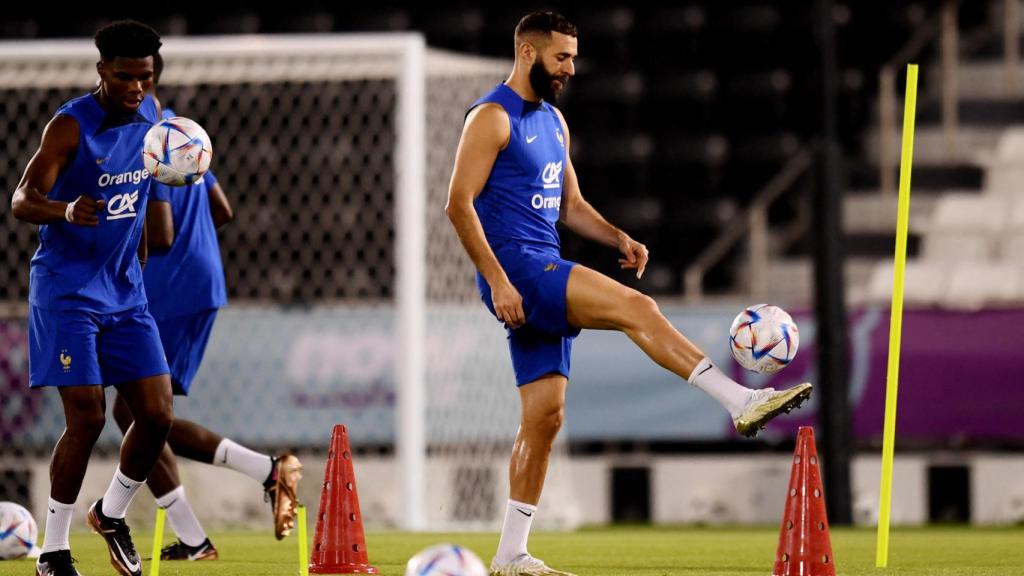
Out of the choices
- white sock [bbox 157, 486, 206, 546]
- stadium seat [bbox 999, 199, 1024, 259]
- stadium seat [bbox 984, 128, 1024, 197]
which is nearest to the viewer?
white sock [bbox 157, 486, 206, 546]

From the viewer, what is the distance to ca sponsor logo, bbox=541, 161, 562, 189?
5.29 m

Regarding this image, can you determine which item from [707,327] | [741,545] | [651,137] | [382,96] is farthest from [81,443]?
[651,137]

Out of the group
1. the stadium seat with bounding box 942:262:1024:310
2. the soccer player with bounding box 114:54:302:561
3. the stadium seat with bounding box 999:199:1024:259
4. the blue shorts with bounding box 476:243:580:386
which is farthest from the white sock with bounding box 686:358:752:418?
the stadium seat with bounding box 999:199:1024:259

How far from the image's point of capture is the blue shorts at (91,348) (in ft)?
16.5

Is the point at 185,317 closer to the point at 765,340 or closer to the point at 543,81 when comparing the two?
the point at 543,81

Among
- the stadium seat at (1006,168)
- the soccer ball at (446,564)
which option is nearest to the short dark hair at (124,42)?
the soccer ball at (446,564)

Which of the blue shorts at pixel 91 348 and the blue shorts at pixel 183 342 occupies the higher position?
the blue shorts at pixel 183 342

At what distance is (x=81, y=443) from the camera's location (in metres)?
5.08

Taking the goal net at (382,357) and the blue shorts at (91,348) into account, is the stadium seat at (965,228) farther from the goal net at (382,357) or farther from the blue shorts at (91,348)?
the blue shorts at (91,348)

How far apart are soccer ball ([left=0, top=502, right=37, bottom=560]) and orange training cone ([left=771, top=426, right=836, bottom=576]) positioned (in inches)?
115

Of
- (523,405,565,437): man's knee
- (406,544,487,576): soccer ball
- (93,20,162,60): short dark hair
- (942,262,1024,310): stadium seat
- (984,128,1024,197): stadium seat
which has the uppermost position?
(984,128,1024,197): stadium seat

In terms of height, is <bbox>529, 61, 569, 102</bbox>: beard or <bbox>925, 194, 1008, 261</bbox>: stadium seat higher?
<bbox>925, 194, 1008, 261</bbox>: stadium seat

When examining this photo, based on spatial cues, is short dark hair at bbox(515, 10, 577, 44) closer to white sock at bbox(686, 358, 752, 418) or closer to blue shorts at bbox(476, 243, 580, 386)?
blue shorts at bbox(476, 243, 580, 386)

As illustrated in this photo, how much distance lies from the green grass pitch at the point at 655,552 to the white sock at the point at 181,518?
0.14 m
